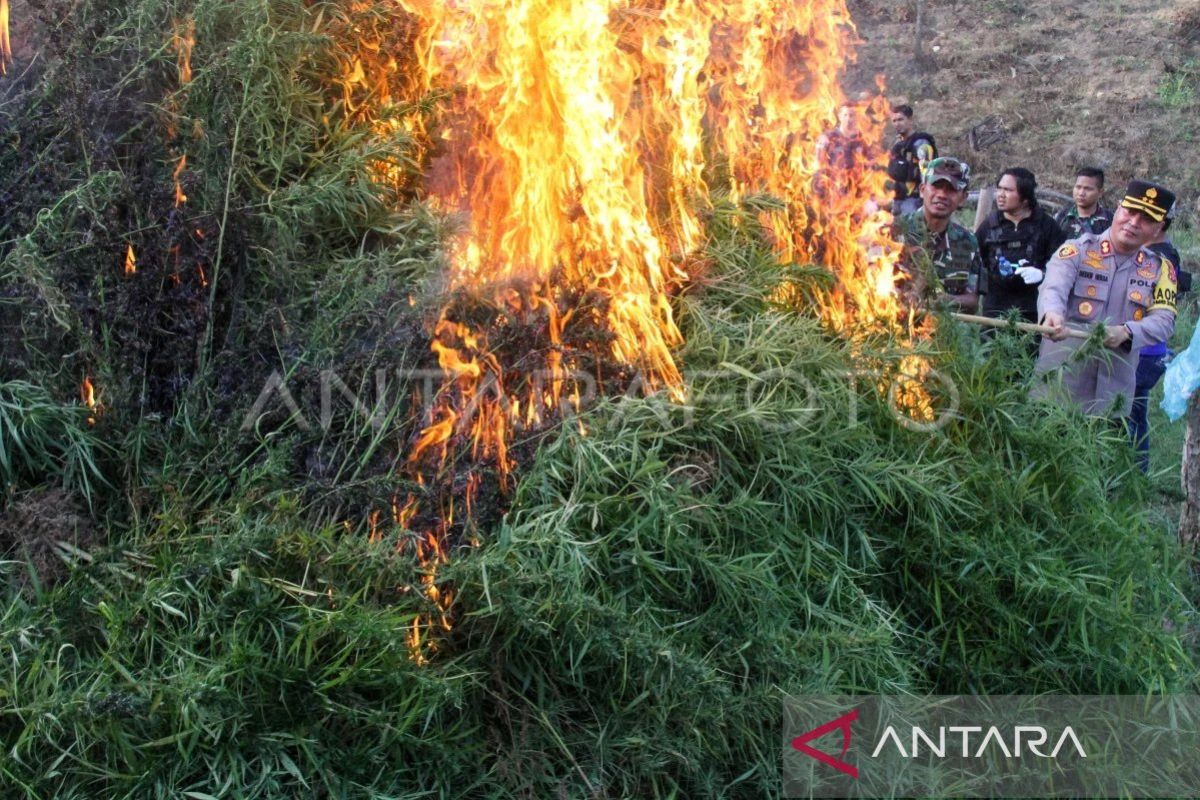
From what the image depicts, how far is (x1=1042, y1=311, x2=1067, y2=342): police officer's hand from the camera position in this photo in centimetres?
582

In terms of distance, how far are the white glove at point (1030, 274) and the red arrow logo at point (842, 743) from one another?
389cm

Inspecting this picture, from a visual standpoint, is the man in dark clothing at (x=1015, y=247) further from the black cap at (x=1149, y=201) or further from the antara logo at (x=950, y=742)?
the antara logo at (x=950, y=742)

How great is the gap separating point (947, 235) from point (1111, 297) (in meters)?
0.96

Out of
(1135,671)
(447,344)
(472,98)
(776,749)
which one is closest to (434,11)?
(472,98)

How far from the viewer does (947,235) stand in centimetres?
687

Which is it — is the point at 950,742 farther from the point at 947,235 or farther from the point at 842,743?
the point at 947,235

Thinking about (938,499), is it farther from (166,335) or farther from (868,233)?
(166,335)

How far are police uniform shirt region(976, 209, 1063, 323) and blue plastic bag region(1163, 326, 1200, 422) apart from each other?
48.7 inches

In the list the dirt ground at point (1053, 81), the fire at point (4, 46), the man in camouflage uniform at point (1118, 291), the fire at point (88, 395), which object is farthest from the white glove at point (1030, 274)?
the dirt ground at point (1053, 81)

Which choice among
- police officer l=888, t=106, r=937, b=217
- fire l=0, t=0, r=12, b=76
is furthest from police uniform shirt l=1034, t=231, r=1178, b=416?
fire l=0, t=0, r=12, b=76

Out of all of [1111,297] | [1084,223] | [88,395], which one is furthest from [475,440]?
A: [1084,223]

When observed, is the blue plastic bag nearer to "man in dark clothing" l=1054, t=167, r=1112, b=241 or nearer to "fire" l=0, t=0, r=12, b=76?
"man in dark clothing" l=1054, t=167, r=1112, b=241

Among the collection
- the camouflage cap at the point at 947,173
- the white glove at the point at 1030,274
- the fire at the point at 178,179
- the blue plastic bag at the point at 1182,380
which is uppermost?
the fire at the point at 178,179

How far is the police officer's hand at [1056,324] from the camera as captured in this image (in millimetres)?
5816
